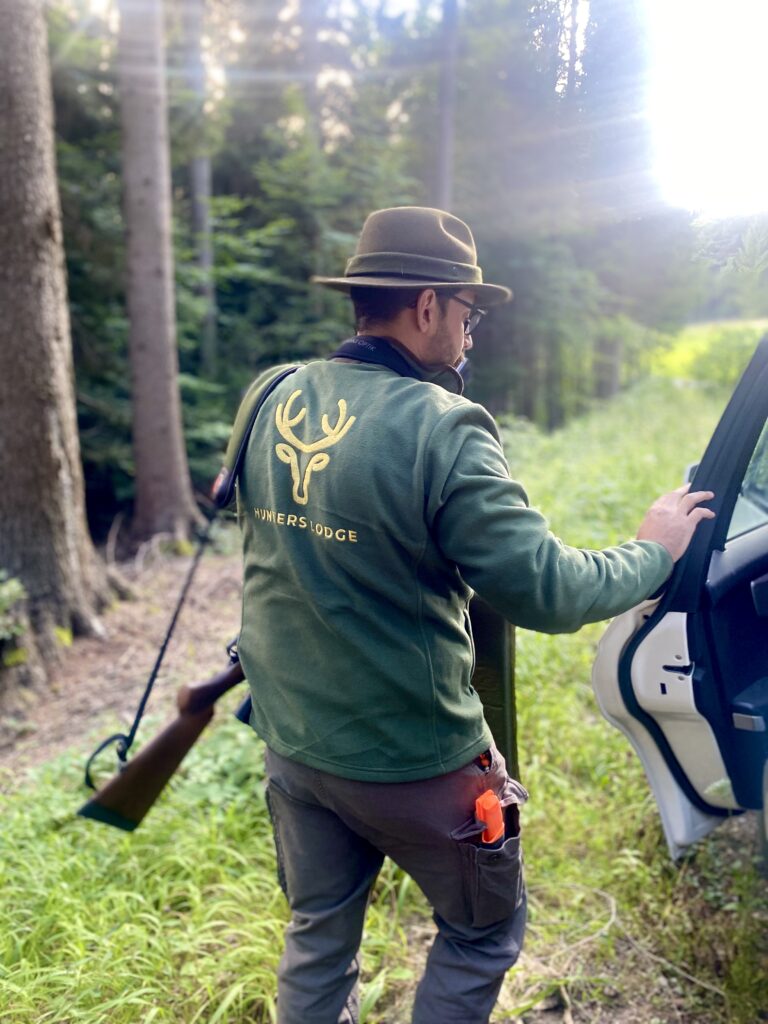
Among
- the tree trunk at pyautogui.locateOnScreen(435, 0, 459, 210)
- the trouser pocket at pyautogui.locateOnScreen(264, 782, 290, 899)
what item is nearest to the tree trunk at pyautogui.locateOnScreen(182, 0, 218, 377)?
the tree trunk at pyautogui.locateOnScreen(435, 0, 459, 210)

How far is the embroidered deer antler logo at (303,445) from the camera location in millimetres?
1689

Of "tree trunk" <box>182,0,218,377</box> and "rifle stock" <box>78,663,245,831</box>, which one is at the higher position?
"tree trunk" <box>182,0,218,377</box>

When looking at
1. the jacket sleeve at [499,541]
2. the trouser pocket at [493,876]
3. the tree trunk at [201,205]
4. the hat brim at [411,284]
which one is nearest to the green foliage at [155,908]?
the trouser pocket at [493,876]

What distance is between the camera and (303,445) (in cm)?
175

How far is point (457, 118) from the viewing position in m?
16.6

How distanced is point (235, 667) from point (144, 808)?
0.79 metres

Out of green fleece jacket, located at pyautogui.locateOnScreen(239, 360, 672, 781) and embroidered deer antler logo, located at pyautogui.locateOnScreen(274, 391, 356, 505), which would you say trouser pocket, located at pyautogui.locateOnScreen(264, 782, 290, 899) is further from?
embroidered deer antler logo, located at pyautogui.locateOnScreen(274, 391, 356, 505)

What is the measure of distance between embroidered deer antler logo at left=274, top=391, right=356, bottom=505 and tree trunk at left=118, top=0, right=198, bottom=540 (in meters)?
7.18

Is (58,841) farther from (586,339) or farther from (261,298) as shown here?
(586,339)

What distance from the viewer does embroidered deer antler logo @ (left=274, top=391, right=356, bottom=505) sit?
1689 mm

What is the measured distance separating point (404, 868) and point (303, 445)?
3.32 feet

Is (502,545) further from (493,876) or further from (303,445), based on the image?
(493,876)

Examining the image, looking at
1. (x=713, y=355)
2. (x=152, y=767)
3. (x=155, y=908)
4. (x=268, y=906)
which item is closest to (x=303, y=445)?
(x=152, y=767)

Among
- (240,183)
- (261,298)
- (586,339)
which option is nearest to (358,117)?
(240,183)
